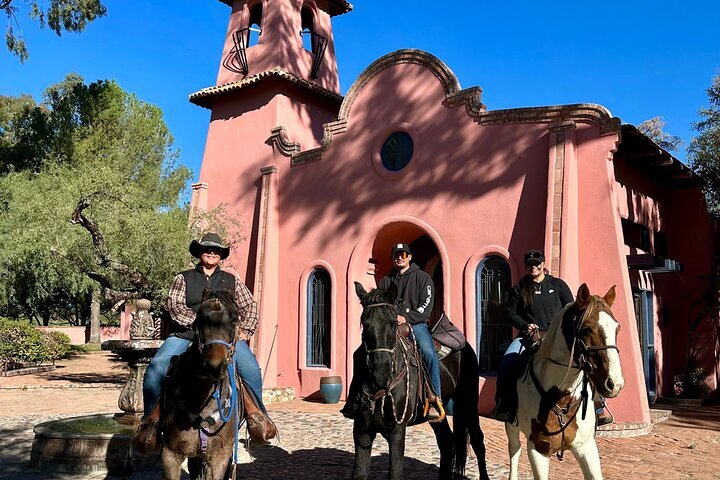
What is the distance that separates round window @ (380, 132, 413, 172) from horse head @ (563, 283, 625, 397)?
1002 centimetres

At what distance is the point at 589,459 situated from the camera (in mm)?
5250

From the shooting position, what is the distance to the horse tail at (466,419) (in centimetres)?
726

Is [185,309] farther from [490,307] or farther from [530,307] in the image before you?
[490,307]

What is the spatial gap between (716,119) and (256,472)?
18.2 meters

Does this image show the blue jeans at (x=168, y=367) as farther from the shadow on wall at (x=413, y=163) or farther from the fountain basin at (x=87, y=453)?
the shadow on wall at (x=413, y=163)

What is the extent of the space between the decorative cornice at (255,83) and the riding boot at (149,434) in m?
13.6

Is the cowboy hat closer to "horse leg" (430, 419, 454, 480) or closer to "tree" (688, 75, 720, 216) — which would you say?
"horse leg" (430, 419, 454, 480)

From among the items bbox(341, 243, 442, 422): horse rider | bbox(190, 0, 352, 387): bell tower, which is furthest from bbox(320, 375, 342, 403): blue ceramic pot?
bbox(341, 243, 442, 422): horse rider

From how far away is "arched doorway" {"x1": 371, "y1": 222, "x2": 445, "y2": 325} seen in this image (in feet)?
50.0

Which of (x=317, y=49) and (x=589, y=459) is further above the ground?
(x=317, y=49)

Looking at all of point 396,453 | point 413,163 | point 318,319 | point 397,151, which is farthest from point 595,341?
point 318,319

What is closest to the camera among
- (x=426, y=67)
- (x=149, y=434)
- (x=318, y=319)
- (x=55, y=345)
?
(x=149, y=434)

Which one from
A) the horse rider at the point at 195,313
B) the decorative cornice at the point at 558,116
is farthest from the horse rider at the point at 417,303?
the decorative cornice at the point at 558,116

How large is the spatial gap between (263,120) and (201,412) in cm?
1414
